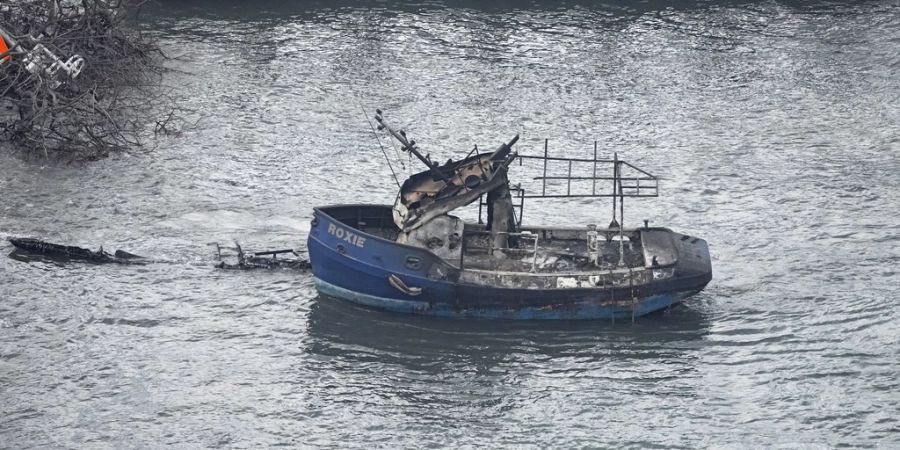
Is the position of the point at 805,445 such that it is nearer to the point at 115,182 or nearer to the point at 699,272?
the point at 699,272

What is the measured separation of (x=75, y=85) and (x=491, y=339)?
65.9 ft

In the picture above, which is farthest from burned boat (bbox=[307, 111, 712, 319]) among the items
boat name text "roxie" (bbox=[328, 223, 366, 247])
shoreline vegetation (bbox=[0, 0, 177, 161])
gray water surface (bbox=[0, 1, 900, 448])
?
shoreline vegetation (bbox=[0, 0, 177, 161])

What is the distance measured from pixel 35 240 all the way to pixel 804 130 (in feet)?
81.7

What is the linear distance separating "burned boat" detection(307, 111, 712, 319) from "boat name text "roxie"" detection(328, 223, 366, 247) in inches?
0.9

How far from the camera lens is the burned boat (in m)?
29.0

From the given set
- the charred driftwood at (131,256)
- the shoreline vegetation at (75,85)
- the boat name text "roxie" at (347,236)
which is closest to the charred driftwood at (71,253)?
the charred driftwood at (131,256)

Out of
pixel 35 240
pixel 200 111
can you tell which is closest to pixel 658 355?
pixel 35 240

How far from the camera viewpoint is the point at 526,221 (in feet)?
115

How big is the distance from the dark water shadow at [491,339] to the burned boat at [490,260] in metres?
0.29

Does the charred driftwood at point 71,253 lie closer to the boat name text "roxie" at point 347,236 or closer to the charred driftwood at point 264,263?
the charred driftwood at point 264,263

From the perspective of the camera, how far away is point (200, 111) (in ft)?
145

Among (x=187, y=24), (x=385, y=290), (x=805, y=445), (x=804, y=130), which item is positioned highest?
(x=187, y=24)

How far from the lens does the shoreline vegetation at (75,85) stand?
1569 inches

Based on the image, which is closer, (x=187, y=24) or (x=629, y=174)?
(x=629, y=174)
